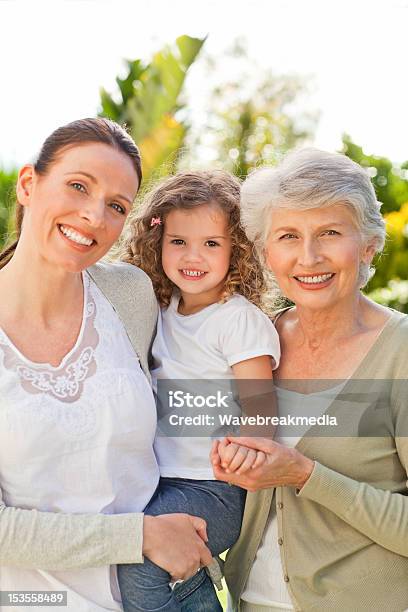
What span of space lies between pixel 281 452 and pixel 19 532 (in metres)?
0.78

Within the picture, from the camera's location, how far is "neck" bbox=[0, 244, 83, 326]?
8.76 ft

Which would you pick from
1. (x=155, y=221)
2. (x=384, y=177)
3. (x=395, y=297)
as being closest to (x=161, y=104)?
(x=395, y=297)

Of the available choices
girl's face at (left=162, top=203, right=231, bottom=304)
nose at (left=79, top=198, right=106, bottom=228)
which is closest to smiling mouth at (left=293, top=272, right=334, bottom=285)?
girl's face at (left=162, top=203, right=231, bottom=304)

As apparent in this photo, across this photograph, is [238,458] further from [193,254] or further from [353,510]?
[193,254]

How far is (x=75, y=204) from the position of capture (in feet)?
8.61

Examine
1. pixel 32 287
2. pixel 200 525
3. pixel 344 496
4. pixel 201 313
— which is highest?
pixel 32 287

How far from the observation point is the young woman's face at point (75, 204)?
8.61 ft

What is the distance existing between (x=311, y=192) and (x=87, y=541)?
1.25 m

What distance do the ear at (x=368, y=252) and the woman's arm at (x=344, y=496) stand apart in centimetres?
71

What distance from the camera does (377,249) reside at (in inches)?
114

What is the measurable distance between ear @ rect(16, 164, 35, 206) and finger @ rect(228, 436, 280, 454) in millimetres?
990

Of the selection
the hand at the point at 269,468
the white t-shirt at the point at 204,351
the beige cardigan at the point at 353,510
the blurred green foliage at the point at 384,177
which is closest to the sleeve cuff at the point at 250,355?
the white t-shirt at the point at 204,351

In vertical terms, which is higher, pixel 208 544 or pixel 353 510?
pixel 353 510

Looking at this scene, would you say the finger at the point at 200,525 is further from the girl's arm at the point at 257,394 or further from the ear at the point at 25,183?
the ear at the point at 25,183
